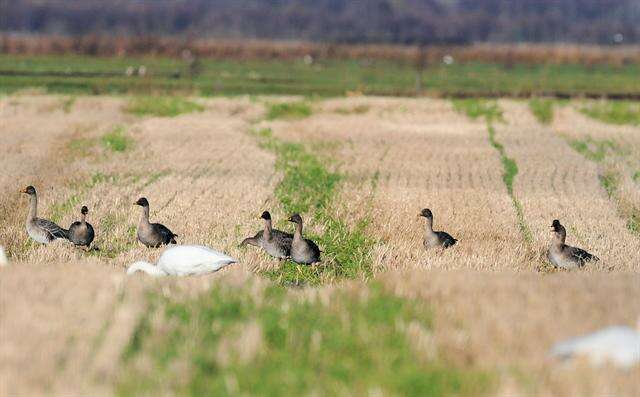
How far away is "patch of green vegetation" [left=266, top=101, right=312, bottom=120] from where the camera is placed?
47.9 metres

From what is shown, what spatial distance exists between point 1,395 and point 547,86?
237 ft

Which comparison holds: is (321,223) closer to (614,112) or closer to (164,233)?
(164,233)

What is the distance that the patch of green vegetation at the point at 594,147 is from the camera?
3281 centimetres

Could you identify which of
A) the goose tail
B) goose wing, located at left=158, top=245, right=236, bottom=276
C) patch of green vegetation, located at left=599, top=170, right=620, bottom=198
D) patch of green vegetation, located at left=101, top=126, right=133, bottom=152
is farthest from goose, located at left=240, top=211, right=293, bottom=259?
patch of green vegetation, located at left=101, top=126, right=133, bottom=152

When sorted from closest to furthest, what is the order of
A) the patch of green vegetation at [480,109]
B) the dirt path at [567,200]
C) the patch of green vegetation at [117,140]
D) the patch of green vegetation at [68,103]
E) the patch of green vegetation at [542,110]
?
the dirt path at [567,200]
the patch of green vegetation at [117,140]
the patch of green vegetation at [542,110]
the patch of green vegetation at [68,103]
the patch of green vegetation at [480,109]

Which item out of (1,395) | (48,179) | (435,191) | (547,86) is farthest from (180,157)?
(547,86)

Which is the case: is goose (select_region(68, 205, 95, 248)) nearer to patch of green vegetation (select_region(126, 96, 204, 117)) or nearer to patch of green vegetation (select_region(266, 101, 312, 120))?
patch of green vegetation (select_region(126, 96, 204, 117))

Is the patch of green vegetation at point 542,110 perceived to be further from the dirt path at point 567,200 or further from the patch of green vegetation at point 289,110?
the patch of green vegetation at point 289,110

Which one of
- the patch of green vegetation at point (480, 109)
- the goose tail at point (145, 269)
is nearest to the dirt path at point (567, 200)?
the goose tail at point (145, 269)

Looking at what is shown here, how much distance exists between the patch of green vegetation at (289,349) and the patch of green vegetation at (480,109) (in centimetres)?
3849

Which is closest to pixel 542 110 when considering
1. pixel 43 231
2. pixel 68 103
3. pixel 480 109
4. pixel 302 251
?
Result: pixel 480 109

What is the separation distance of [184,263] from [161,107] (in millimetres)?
37029

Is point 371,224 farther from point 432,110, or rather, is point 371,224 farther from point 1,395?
point 432,110

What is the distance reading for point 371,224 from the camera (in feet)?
58.6
